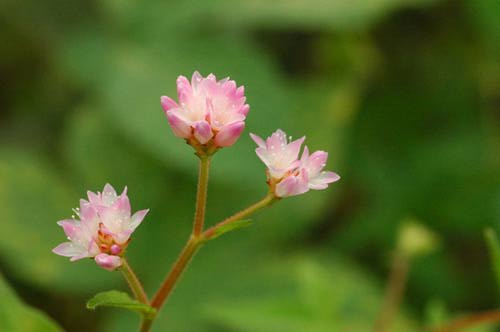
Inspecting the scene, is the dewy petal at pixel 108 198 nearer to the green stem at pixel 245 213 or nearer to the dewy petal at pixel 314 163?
the green stem at pixel 245 213

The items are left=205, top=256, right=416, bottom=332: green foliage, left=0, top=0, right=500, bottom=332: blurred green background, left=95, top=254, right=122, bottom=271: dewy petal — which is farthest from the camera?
left=0, top=0, right=500, bottom=332: blurred green background

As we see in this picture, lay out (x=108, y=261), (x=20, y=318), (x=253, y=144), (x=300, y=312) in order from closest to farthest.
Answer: (x=108, y=261) → (x=20, y=318) → (x=300, y=312) → (x=253, y=144)

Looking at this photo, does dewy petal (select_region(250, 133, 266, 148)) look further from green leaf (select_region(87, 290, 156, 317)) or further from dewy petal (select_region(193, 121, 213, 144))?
green leaf (select_region(87, 290, 156, 317))

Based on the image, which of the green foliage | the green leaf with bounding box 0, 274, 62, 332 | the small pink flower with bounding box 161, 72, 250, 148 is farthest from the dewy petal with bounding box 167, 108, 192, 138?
the green foliage

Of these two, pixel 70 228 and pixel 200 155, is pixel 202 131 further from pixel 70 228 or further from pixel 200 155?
pixel 70 228

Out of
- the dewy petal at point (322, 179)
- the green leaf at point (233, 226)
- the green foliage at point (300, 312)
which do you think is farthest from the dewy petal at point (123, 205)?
the green foliage at point (300, 312)

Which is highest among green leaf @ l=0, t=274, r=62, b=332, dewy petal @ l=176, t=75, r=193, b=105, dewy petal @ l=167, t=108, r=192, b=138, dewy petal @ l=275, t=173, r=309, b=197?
dewy petal @ l=176, t=75, r=193, b=105

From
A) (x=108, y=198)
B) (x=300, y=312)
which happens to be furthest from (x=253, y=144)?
(x=108, y=198)
